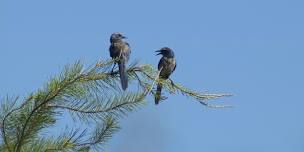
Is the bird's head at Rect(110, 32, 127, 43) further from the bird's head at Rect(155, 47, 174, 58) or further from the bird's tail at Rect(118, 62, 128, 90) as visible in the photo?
the bird's tail at Rect(118, 62, 128, 90)

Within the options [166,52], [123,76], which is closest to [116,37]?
[166,52]

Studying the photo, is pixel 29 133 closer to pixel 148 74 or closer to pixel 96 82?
pixel 96 82

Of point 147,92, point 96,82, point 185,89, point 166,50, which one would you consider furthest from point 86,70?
point 166,50

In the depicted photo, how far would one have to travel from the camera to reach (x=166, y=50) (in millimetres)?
8672

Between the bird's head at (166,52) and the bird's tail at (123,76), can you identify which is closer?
the bird's tail at (123,76)

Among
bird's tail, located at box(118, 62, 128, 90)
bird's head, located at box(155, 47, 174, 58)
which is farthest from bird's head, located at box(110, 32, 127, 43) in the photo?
bird's tail, located at box(118, 62, 128, 90)

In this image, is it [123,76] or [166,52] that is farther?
[166,52]

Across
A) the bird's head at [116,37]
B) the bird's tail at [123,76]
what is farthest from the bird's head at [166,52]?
the bird's tail at [123,76]

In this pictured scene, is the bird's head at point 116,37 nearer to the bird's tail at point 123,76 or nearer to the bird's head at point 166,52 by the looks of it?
the bird's head at point 166,52

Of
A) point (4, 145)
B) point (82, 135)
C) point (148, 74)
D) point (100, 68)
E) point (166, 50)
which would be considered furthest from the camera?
point (166, 50)

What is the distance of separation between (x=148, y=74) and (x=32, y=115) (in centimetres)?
94

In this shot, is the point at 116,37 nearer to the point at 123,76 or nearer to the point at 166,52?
the point at 166,52

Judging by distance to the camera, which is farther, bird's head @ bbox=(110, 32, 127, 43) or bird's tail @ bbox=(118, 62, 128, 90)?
bird's head @ bbox=(110, 32, 127, 43)

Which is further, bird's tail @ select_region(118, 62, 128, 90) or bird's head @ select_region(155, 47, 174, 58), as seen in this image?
bird's head @ select_region(155, 47, 174, 58)
